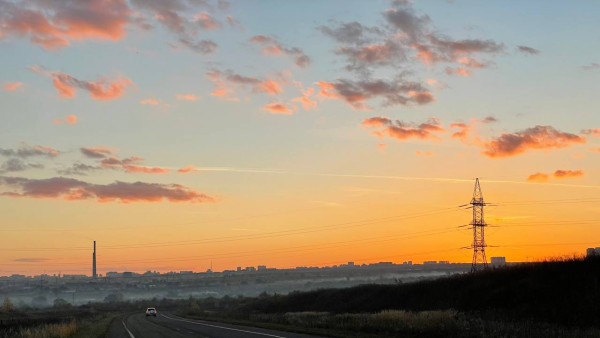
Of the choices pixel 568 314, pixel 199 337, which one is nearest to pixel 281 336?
pixel 199 337

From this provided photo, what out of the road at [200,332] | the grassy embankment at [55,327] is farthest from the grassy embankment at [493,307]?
the grassy embankment at [55,327]

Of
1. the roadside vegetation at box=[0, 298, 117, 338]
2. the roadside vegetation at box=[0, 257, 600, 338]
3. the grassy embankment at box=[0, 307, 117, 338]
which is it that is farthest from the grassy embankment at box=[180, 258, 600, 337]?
the roadside vegetation at box=[0, 298, 117, 338]

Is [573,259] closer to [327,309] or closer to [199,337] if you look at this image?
[199,337]

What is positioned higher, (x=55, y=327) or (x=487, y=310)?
(x=487, y=310)

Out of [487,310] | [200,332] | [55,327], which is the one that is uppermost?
[487,310]

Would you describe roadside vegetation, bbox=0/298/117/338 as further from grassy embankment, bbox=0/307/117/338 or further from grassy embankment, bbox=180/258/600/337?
grassy embankment, bbox=180/258/600/337

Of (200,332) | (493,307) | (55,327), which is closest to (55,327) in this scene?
(55,327)

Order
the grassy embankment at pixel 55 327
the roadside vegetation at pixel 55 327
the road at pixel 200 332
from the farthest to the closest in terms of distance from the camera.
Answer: the roadside vegetation at pixel 55 327 → the grassy embankment at pixel 55 327 → the road at pixel 200 332

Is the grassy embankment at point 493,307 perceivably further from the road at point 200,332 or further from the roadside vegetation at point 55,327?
the roadside vegetation at point 55,327

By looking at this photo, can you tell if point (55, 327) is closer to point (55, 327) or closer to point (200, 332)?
point (55, 327)

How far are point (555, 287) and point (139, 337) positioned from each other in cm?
3057

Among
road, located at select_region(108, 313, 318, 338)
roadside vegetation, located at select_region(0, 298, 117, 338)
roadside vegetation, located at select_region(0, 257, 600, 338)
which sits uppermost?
roadside vegetation, located at select_region(0, 257, 600, 338)

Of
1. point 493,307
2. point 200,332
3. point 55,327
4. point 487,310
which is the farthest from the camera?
point 55,327

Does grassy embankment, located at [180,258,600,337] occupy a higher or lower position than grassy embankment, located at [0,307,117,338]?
higher
